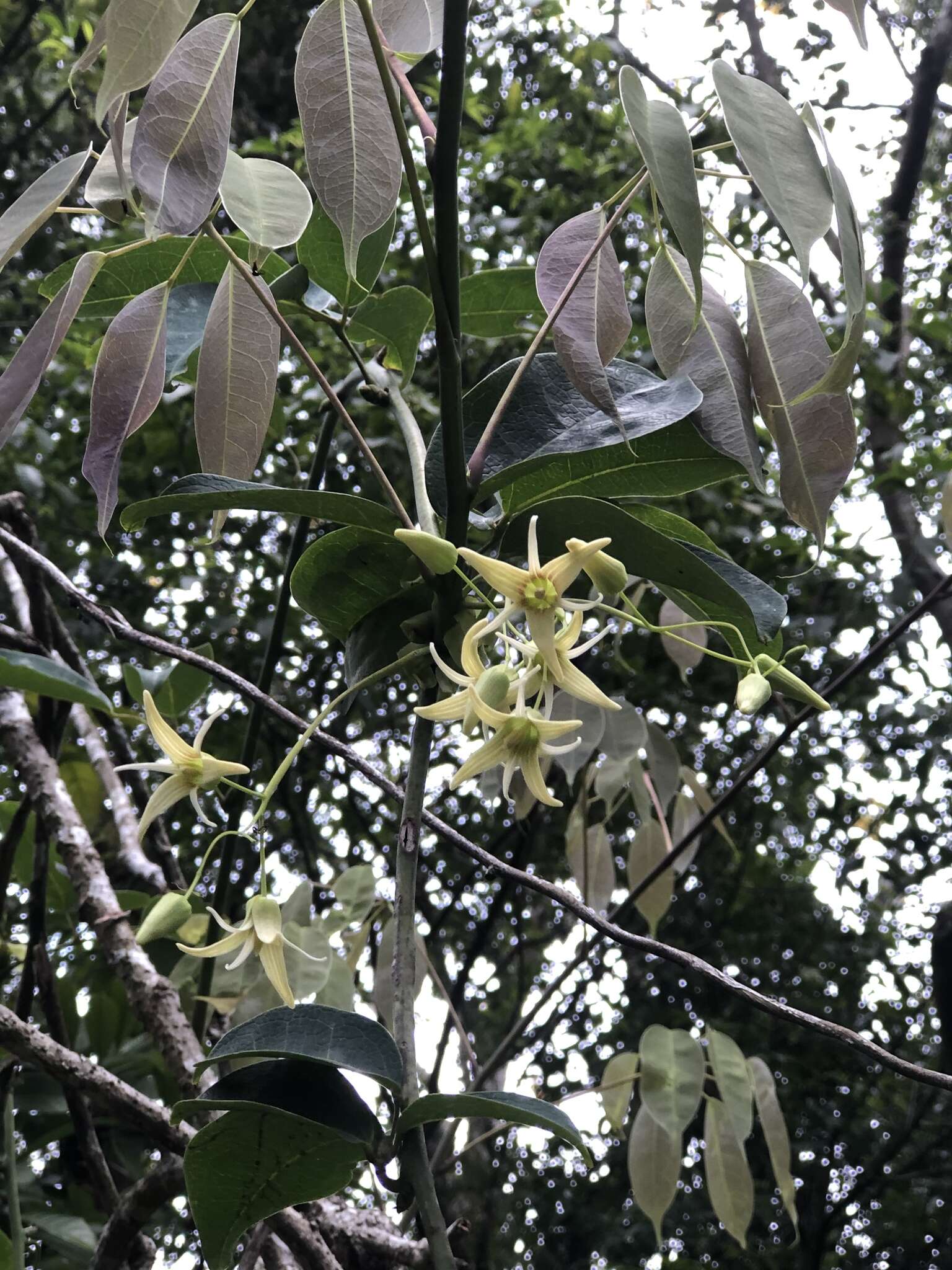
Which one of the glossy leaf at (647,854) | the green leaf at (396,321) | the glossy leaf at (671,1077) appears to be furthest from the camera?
the glossy leaf at (647,854)

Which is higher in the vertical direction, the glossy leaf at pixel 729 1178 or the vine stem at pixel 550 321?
the vine stem at pixel 550 321

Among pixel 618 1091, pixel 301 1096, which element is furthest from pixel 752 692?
pixel 618 1091

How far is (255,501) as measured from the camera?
0.89ft

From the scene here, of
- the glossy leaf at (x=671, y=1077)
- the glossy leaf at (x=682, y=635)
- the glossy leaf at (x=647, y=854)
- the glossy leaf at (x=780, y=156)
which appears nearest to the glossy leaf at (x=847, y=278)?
the glossy leaf at (x=780, y=156)

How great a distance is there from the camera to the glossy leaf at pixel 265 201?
284mm

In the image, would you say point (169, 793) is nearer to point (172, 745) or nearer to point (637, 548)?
point (172, 745)

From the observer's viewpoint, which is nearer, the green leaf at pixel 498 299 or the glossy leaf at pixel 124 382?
the glossy leaf at pixel 124 382

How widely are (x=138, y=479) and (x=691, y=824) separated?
3.03 ft

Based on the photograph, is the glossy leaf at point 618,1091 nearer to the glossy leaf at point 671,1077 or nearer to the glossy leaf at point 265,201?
the glossy leaf at point 671,1077

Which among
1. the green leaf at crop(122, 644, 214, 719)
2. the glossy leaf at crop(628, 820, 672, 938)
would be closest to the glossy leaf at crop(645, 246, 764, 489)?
the green leaf at crop(122, 644, 214, 719)

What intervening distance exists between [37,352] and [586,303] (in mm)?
150

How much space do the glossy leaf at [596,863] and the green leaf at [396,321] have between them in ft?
1.54

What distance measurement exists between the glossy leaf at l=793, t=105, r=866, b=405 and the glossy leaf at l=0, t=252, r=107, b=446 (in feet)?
0.63

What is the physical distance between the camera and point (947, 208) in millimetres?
2139
